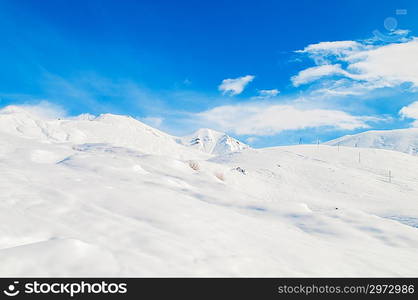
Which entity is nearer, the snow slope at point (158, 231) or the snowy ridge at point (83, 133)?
the snow slope at point (158, 231)

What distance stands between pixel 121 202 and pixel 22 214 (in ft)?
6.19

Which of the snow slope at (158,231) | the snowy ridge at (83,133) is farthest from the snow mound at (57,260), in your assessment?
the snowy ridge at (83,133)

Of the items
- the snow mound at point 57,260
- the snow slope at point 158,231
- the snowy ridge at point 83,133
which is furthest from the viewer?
the snowy ridge at point 83,133

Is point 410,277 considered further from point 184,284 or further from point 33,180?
point 33,180

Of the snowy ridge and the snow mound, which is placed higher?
the snowy ridge

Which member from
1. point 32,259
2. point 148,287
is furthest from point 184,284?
point 32,259

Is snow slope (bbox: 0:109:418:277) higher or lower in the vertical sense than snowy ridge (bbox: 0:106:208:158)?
lower

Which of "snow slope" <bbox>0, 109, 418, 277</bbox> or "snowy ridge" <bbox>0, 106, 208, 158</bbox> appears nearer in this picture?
"snow slope" <bbox>0, 109, 418, 277</bbox>

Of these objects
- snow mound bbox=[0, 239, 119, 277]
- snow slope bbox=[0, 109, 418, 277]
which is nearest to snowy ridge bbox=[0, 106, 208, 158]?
snow slope bbox=[0, 109, 418, 277]

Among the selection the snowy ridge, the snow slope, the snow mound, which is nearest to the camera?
the snow mound

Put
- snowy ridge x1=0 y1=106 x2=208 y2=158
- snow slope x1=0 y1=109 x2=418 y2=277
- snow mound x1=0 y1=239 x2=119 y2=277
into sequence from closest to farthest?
snow mound x1=0 y1=239 x2=119 y2=277, snow slope x1=0 y1=109 x2=418 y2=277, snowy ridge x1=0 y1=106 x2=208 y2=158

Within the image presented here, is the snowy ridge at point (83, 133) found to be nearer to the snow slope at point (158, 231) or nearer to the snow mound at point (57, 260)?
the snow slope at point (158, 231)

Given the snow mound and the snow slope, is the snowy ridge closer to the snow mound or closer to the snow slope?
the snow slope

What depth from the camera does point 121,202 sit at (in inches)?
259
